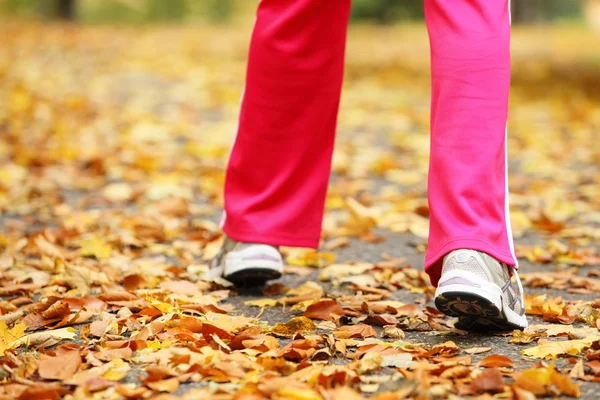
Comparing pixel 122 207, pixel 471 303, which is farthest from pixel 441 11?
pixel 122 207

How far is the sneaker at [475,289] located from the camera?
1.75 meters

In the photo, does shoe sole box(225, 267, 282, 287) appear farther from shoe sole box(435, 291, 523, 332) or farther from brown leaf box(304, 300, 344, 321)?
shoe sole box(435, 291, 523, 332)

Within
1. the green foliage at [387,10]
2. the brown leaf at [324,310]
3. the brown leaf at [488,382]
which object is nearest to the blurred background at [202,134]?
the brown leaf at [324,310]

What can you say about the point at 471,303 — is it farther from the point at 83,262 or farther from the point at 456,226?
the point at 83,262

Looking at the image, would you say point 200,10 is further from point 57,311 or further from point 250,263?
point 57,311

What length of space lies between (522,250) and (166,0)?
20.2 meters

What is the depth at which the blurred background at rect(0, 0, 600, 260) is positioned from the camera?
358 cm

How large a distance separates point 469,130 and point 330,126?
62cm

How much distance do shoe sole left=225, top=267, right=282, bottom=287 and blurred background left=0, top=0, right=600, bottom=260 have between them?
87 cm

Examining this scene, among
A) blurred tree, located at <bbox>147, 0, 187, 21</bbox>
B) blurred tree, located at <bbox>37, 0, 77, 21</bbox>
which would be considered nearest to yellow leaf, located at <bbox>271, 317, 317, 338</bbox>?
blurred tree, located at <bbox>37, 0, 77, 21</bbox>

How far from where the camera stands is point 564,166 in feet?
15.2

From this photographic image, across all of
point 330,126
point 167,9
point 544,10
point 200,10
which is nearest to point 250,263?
point 330,126

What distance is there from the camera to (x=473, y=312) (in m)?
1.83

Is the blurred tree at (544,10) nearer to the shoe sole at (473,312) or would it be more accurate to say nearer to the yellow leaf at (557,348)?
the shoe sole at (473,312)
